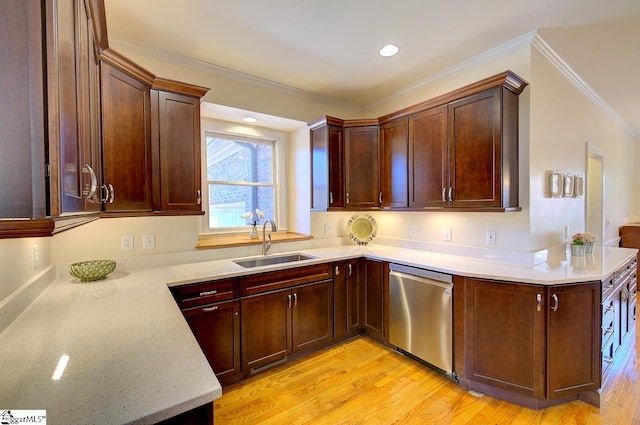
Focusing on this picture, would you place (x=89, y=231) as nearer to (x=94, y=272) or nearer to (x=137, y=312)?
(x=94, y=272)

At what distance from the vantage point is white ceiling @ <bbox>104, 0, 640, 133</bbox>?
192cm

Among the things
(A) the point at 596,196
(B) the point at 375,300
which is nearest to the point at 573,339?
(B) the point at 375,300

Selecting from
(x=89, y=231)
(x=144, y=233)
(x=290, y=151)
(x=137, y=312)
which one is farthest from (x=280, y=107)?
(x=137, y=312)

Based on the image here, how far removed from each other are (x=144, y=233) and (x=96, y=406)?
6.23 ft

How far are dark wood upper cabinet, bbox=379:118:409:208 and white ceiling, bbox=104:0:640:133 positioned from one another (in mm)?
548

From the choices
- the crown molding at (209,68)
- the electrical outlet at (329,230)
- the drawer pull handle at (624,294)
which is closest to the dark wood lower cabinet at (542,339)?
the drawer pull handle at (624,294)

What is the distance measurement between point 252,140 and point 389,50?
1.75m

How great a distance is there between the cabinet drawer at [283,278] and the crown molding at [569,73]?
8.49 ft

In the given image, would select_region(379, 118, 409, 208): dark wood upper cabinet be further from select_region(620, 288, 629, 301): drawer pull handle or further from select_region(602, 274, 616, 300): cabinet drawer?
select_region(620, 288, 629, 301): drawer pull handle

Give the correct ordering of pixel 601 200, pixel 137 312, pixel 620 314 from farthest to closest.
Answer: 1. pixel 601 200
2. pixel 620 314
3. pixel 137 312

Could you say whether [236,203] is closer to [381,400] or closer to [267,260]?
[267,260]

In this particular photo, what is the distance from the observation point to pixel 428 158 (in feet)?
8.75

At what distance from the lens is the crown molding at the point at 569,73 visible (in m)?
2.35

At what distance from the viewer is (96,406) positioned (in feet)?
2.44
